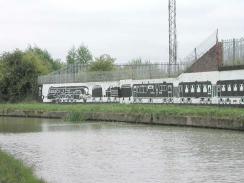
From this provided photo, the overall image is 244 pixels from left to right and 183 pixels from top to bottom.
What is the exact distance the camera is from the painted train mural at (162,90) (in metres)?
29.8

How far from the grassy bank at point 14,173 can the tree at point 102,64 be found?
44.2 meters

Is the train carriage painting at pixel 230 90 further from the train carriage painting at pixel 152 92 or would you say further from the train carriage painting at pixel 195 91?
the train carriage painting at pixel 152 92

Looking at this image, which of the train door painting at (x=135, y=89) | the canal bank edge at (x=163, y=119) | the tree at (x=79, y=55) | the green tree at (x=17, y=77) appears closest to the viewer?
the canal bank edge at (x=163, y=119)

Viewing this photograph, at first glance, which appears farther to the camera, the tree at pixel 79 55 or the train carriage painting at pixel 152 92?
the tree at pixel 79 55

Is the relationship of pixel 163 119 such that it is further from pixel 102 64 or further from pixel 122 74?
pixel 102 64

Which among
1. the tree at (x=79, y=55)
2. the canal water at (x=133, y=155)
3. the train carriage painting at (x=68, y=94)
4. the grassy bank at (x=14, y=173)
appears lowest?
the canal water at (x=133, y=155)

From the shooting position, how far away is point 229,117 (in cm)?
2378

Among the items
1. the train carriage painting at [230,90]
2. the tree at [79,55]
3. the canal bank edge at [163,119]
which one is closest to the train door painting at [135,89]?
the canal bank edge at [163,119]

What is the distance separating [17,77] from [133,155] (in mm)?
37793

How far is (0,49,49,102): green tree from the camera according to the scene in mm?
51406

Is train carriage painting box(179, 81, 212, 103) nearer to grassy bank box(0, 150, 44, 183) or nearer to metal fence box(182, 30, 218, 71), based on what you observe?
metal fence box(182, 30, 218, 71)

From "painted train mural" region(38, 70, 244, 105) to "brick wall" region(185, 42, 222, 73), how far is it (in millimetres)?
336

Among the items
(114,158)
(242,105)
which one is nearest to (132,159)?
(114,158)

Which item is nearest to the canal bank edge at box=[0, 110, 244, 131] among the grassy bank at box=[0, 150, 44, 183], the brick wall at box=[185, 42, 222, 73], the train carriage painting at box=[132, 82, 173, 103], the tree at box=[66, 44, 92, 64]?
the train carriage painting at box=[132, 82, 173, 103]
